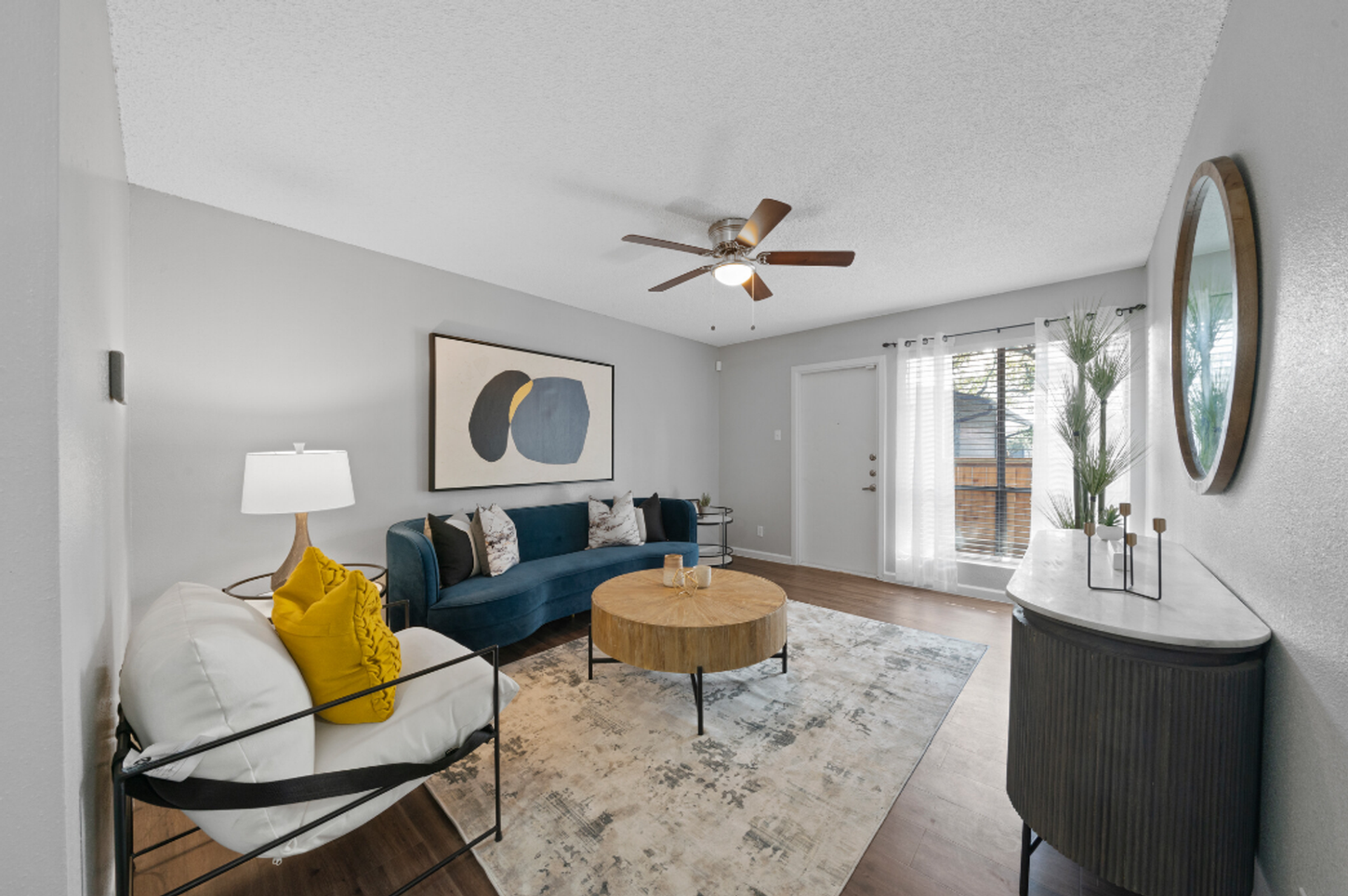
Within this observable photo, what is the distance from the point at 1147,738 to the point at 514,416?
3.66m

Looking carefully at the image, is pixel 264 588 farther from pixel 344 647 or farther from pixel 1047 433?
pixel 1047 433

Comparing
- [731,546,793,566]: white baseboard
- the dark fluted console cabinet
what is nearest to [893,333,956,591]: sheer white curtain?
[731,546,793,566]: white baseboard

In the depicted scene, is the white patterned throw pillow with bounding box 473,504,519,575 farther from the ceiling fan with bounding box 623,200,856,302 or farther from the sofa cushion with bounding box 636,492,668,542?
the ceiling fan with bounding box 623,200,856,302

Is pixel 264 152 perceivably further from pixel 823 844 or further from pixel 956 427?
pixel 956 427

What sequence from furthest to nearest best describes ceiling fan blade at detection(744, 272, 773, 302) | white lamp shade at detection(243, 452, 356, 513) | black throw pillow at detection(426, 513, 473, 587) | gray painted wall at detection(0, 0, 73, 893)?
black throw pillow at detection(426, 513, 473, 587) < ceiling fan blade at detection(744, 272, 773, 302) < white lamp shade at detection(243, 452, 356, 513) < gray painted wall at detection(0, 0, 73, 893)

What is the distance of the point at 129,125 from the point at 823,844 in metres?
3.56

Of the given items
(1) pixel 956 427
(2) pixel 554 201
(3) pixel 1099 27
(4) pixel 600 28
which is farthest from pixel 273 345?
(1) pixel 956 427

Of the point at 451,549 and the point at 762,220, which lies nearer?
the point at 762,220

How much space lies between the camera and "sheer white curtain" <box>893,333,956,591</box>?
14.0 ft

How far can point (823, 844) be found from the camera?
1583 mm

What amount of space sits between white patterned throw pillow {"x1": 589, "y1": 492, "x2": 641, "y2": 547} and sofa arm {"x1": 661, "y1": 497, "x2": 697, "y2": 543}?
376 mm

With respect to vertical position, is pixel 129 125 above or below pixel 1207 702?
above

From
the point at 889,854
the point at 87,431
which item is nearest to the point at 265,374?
the point at 87,431

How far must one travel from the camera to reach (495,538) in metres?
3.27
